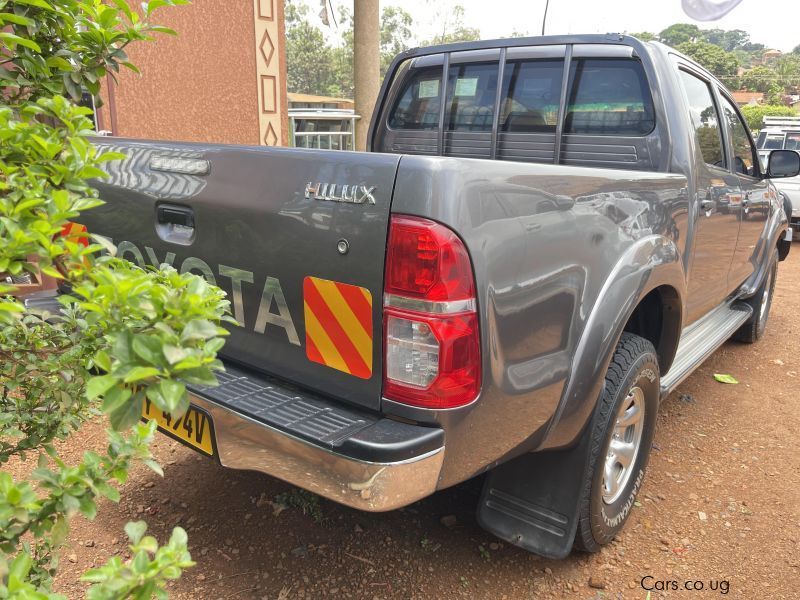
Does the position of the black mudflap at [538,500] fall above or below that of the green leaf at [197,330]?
below

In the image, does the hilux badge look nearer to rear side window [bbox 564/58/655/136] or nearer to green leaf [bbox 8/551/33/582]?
green leaf [bbox 8/551/33/582]

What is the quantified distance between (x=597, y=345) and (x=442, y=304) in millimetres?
733

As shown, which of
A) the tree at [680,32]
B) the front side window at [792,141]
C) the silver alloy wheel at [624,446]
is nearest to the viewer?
the silver alloy wheel at [624,446]

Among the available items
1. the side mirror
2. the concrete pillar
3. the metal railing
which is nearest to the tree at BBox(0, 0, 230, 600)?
the side mirror

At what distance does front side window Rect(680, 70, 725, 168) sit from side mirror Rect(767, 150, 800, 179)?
760 millimetres

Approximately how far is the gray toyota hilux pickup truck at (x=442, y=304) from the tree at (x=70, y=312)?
1.02ft

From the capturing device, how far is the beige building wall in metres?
6.88

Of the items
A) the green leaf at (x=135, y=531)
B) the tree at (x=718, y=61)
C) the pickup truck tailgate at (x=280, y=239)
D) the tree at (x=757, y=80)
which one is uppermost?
the tree at (x=718, y=61)

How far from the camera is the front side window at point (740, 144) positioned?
13.4 ft

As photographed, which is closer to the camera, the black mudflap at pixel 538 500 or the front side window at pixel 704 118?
the black mudflap at pixel 538 500

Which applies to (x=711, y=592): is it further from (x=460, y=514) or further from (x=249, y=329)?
(x=249, y=329)

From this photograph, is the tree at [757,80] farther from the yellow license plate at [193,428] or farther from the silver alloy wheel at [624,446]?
the yellow license plate at [193,428]

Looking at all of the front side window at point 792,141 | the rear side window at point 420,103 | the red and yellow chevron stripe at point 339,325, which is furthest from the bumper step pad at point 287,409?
the front side window at point 792,141

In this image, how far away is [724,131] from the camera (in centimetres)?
384
